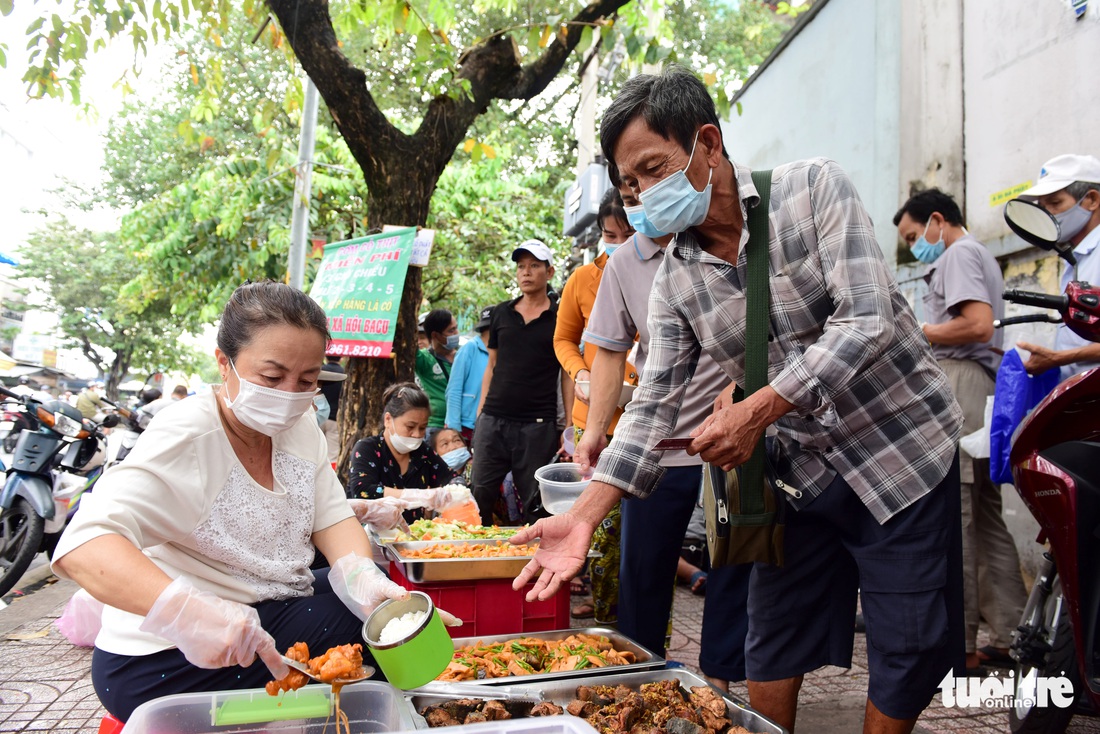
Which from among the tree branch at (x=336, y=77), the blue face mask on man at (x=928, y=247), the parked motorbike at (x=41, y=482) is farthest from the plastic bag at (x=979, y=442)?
the parked motorbike at (x=41, y=482)

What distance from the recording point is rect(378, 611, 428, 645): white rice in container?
180 cm

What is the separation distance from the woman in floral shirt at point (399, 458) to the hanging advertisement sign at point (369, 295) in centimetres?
122

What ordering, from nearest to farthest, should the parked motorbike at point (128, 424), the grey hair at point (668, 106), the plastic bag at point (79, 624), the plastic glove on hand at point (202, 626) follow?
the plastic glove on hand at point (202, 626) → the grey hair at point (668, 106) → the plastic bag at point (79, 624) → the parked motorbike at point (128, 424)

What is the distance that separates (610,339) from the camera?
3.39 meters

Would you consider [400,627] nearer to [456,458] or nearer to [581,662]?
[581,662]

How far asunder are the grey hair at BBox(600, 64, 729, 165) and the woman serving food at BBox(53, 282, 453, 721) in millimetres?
1012

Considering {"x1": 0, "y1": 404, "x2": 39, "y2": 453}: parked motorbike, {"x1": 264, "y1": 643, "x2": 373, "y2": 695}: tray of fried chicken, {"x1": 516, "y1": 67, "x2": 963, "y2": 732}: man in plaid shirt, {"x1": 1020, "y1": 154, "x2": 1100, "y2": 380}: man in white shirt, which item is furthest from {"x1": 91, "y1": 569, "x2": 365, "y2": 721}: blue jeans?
{"x1": 0, "y1": 404, "x2": 39, "y2": 453}: parked motorbike

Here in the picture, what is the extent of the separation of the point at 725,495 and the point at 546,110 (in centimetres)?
1679

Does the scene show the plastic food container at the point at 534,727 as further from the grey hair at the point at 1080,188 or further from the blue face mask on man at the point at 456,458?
the blue face mask on man at the point at 456,458

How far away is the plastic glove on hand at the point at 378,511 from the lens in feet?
11.1

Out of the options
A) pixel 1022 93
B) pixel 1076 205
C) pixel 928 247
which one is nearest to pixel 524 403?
pixel 928 247

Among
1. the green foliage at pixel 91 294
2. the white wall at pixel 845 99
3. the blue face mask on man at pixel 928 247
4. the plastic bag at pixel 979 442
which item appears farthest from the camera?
the green foliage at pixel 91 294

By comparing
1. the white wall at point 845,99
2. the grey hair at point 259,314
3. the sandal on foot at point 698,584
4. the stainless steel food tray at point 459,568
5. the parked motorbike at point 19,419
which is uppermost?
the white wall at point 845,99

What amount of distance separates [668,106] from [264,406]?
1.32 metres
